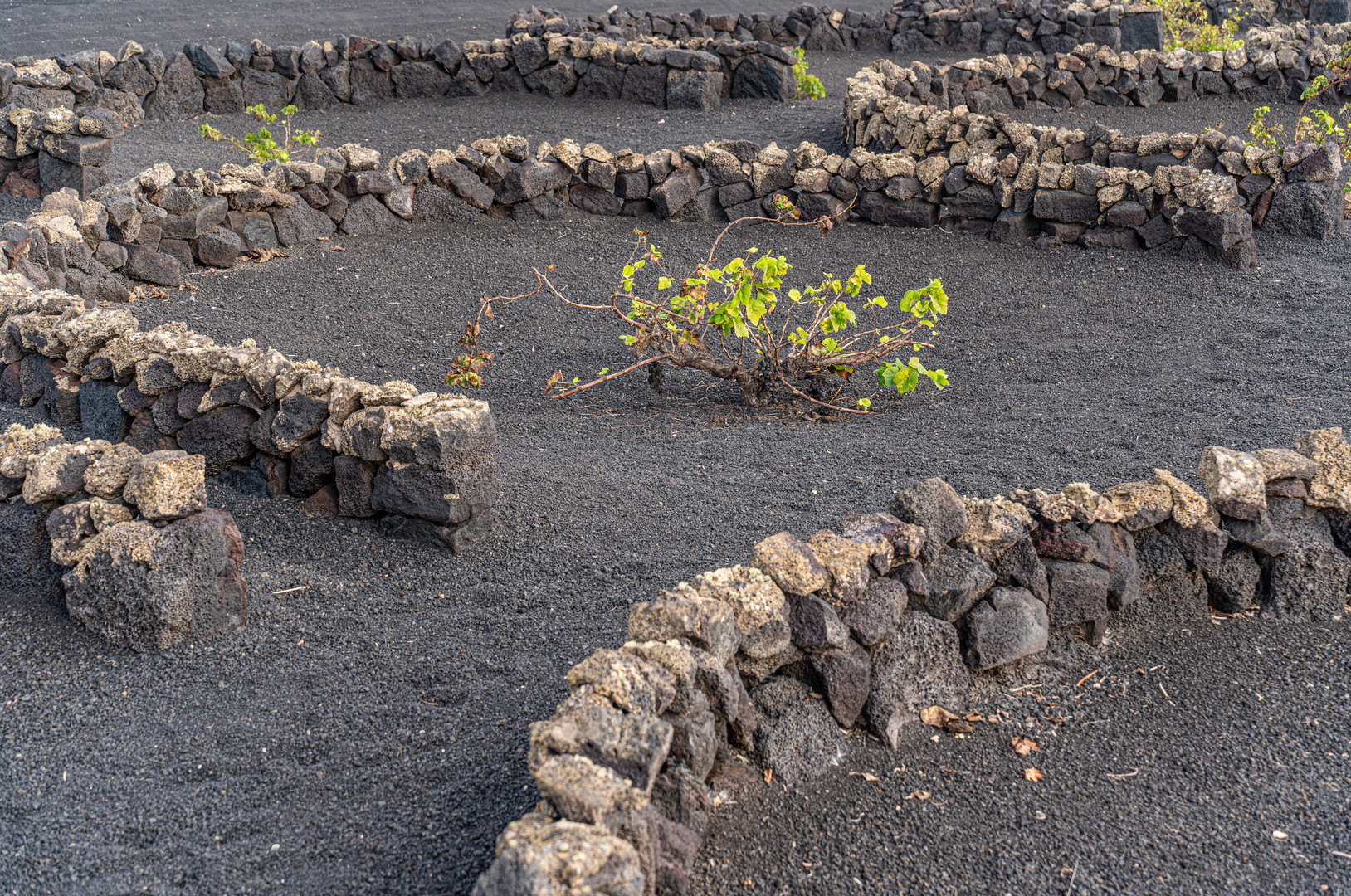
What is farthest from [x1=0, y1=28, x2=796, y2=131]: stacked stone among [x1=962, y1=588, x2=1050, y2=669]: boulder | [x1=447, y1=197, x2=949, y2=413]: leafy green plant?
[x1=962, y1=588, x2=1050, y2=669]: boulder

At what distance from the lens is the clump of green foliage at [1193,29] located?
50.0 ft

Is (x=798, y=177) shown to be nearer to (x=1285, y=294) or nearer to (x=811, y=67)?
(x=1285, y=294)

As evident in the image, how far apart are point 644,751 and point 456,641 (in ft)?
5.16

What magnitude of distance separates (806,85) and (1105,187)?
20.9ft

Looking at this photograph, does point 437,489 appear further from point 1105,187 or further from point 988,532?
point 1105,187

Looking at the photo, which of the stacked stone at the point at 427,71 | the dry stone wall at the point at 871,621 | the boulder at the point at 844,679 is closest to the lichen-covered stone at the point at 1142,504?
the dry stone wall at the point at 871,621

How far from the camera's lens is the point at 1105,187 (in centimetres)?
905

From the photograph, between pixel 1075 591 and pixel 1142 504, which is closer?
pixel 1075 591

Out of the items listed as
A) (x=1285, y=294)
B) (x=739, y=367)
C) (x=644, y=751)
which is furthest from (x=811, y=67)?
(x=644, y=751)

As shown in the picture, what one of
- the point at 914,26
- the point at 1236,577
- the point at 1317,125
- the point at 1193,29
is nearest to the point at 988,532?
the point at 1236,577

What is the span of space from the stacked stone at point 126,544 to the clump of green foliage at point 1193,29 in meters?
15.3

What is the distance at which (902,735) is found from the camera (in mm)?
3605

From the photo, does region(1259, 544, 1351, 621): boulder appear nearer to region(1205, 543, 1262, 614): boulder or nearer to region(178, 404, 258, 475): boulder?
region(1205, 543, 1262, 614): boulder

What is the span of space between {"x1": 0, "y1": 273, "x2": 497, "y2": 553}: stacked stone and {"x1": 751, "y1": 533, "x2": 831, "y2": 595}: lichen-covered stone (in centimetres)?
168
